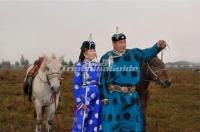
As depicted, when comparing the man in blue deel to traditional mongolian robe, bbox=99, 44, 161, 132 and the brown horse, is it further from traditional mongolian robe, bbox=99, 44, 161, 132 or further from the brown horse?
the brown horse

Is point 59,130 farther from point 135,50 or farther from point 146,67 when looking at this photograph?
point 135,50

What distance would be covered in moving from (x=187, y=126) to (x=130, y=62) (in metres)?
5.47

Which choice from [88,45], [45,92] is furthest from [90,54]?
[45,92]

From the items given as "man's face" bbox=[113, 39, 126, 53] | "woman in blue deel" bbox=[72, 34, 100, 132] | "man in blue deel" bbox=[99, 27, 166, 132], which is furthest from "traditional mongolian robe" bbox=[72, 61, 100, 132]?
"man's face" bbox=[113, 39, 126, 53]

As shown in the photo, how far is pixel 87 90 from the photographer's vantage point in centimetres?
627

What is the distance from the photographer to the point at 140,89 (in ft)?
24.4

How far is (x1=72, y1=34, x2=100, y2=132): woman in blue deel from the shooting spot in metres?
6.25

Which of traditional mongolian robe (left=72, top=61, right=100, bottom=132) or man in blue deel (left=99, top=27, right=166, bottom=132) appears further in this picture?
traditional mongolian robe (left=72, top=61, right=100, bottom=132)

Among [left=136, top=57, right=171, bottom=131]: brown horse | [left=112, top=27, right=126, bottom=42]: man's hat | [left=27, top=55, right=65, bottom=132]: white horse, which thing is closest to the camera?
[left=112, top=27, right=126, bottom=42]: man's hat

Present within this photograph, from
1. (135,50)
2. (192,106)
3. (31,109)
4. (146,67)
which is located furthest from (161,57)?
(192,106)

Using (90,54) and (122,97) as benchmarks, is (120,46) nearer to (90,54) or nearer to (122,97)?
(90,54)

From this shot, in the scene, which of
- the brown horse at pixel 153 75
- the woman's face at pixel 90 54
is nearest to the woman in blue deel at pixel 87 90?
the woman's face at pixel 90 54

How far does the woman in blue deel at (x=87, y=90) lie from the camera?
625cm

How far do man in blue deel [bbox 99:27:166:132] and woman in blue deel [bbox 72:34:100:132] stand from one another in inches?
7.7
